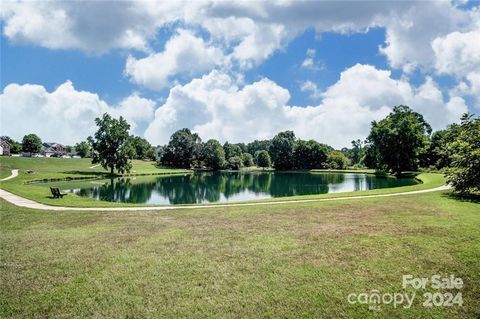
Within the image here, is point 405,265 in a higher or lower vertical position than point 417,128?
lower

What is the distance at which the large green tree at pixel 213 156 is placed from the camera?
119 metres

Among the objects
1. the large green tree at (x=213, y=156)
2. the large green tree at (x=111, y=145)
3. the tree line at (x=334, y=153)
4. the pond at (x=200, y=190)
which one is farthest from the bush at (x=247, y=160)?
the pond at (x=200, y=190)

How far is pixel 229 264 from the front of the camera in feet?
31.9

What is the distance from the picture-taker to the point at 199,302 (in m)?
7.72

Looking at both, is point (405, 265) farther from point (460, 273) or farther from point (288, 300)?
point (288, 300)

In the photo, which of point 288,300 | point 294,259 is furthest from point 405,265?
point 288,300

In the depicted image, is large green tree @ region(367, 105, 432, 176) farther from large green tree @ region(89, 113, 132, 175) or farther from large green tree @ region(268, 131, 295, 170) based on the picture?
large green tree @ region(89, 113, 132, 175)

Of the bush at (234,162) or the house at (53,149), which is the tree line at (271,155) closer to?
the bush at (234,162)

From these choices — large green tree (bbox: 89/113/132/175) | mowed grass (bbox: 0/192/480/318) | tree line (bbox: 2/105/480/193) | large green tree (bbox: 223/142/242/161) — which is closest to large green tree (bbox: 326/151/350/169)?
tree line (bbox: 2/105/480/193)

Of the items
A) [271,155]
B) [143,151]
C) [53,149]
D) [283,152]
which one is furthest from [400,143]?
[53,149]

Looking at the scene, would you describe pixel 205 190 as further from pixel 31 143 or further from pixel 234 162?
pixel 31 143

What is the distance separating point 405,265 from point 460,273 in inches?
52.0

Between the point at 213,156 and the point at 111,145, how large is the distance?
46416mm

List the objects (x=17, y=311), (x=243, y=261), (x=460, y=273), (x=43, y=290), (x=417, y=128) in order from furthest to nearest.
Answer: (x=417, y=128) → (x=243, y=261) → (x=460, y=273) → (x=43, y=290) → (x=17, y=311)
